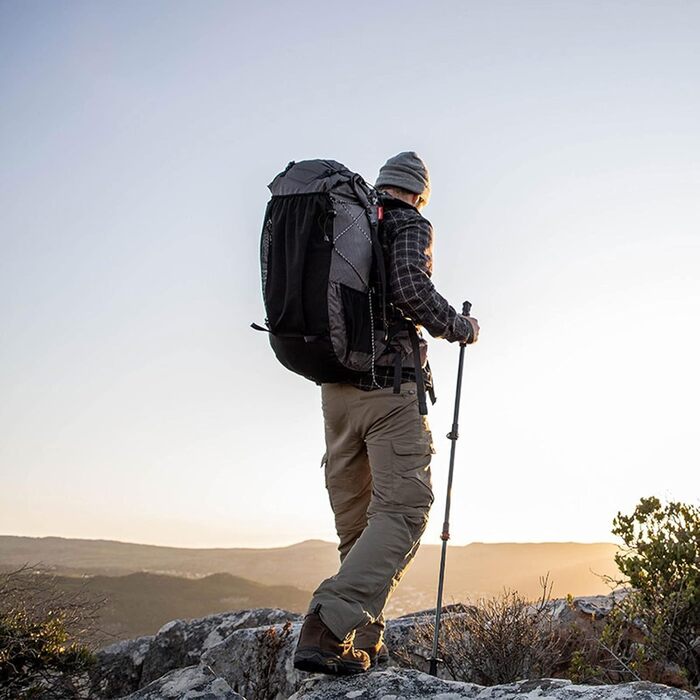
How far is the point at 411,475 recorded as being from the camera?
4.70 m

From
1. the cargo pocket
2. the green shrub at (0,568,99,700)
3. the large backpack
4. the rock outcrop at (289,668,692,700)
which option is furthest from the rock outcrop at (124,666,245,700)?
the green shrub at (0,568,99,700)

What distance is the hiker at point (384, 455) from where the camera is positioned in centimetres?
441

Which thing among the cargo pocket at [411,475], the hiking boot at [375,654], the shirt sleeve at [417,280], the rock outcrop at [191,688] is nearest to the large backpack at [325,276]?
the shirt sleeve at [417,280]

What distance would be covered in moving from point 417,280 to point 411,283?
0.05 meters

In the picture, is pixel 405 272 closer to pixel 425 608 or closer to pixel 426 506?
pixel 426 506

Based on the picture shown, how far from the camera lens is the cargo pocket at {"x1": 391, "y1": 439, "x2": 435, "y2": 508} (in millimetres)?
4668

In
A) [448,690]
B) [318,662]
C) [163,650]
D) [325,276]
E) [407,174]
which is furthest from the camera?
[163,650]

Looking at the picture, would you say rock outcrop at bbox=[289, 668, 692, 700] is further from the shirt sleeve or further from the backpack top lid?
the backpack top lid

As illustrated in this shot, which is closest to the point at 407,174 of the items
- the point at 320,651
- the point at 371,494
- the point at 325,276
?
Result: the point at 325,276

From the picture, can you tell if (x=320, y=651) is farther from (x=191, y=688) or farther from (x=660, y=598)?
(x=660, y=598)

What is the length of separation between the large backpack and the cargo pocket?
22.1 inches

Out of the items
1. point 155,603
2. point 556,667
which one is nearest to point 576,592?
point 556,667

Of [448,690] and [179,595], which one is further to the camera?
[179,595]

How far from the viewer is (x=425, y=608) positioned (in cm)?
851
